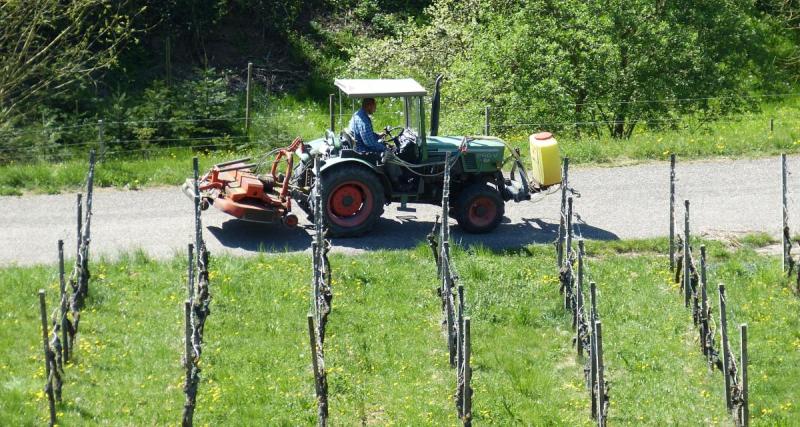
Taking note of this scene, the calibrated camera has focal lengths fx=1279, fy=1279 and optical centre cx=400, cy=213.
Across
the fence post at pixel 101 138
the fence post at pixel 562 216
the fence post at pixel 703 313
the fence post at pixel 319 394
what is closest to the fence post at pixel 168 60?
the fence post at pixel 101 138

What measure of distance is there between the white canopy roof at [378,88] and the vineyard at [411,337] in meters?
1.80

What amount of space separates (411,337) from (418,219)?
4.27 meters

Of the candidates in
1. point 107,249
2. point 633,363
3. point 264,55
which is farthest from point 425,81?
point 633,363

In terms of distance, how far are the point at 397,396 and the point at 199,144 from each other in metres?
10.0

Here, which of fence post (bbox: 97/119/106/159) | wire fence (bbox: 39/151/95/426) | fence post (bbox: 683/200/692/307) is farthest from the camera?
fence post (bbox: 97/119/106/159)

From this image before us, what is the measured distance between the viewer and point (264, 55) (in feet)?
91.6

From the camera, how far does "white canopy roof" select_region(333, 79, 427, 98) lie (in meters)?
16.4

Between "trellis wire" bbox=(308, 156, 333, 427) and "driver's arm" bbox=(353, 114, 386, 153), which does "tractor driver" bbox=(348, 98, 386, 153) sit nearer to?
"driver's arm" bbox=(353, 114, 386, 153)

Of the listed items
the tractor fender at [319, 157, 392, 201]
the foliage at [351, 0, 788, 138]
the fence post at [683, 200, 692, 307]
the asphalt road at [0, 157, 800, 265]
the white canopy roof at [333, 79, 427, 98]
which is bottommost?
the fence post at [683, 200, 692, 307]

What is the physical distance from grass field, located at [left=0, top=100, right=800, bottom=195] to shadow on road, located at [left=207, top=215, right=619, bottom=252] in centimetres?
271

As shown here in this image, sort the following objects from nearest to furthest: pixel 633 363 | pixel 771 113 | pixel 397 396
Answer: pixel 397 396 → pixel 633 363 → pixel 771 113

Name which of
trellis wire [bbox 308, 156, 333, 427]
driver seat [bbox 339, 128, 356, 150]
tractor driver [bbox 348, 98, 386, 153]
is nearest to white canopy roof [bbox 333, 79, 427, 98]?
tractor driver [bbox 348, 98, 386, 153]

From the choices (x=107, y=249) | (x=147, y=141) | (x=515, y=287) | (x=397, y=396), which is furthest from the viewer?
(x=147, y=141)

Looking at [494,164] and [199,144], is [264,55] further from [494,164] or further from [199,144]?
[494,164]
